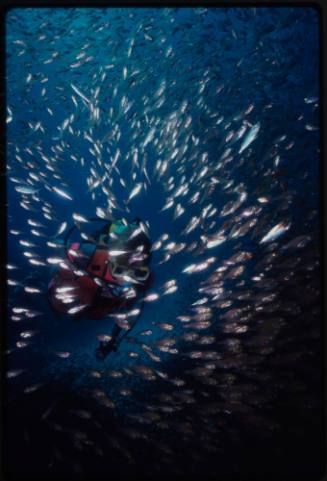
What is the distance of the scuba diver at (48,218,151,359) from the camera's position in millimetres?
3527

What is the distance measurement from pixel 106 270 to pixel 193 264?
41.0 inches

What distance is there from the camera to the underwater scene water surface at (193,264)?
383 cm

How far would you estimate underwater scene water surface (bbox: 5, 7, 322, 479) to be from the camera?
3832 millimetres

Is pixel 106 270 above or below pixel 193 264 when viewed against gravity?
above

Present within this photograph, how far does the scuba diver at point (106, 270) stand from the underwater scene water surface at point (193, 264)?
4.3 inches

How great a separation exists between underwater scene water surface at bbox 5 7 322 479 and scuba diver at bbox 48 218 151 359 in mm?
109

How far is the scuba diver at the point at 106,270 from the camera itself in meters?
3.53

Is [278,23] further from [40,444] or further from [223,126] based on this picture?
[40,444]

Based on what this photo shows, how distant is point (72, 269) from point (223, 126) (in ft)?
15.4

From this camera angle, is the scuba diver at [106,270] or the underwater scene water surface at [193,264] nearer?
the scuba diver at [106,270]

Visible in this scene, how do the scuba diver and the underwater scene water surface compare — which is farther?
the underwater scene water surface

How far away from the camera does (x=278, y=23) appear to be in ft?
16.6

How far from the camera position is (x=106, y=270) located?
3.57 m

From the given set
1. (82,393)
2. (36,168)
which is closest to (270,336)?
(82,393)
